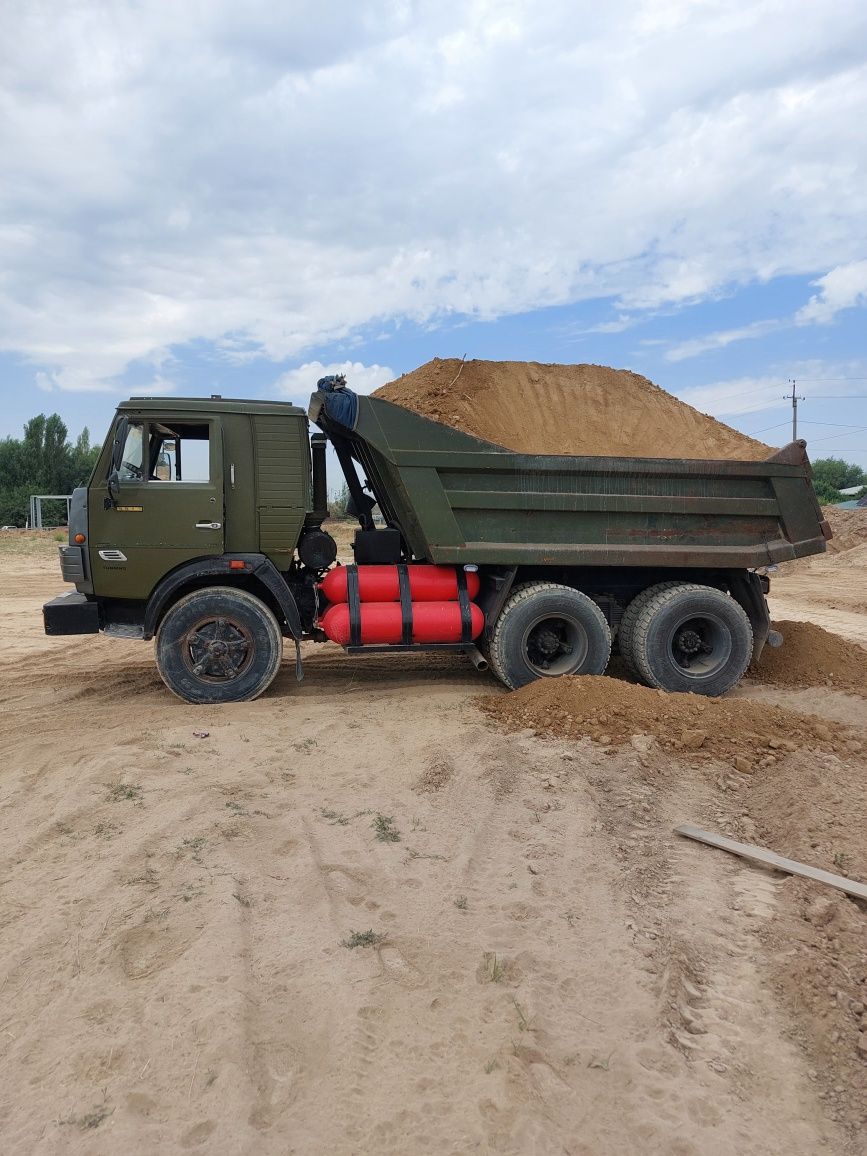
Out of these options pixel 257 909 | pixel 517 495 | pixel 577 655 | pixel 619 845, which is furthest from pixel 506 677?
pixel 257 909

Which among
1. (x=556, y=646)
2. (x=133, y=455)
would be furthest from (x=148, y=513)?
(x=556, y=646)

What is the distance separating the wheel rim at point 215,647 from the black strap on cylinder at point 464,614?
186cm

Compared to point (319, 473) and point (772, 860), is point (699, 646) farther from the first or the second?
point (319, 473)

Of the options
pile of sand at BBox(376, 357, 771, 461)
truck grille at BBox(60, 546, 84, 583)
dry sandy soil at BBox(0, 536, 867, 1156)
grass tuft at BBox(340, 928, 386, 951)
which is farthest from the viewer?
pile of sand at BBox(376, 357, 771, 461)

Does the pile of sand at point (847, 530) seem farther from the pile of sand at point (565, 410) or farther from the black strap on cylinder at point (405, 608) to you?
the black strap on cylinder at point (405, 608)

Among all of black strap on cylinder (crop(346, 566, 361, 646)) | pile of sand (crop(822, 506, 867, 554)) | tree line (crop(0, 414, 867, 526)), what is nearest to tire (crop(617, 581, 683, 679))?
black strap on cylinder (crop(346, 566, 361, 646))

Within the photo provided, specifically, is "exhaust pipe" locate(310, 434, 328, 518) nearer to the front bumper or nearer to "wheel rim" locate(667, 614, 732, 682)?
the front bumper

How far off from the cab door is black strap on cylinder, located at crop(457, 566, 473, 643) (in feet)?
7.04

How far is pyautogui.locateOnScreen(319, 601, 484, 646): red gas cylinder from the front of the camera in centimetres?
668

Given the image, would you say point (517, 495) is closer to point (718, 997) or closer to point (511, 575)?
point (511, 575)

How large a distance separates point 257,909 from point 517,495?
435 centimetres

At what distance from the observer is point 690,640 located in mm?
7227

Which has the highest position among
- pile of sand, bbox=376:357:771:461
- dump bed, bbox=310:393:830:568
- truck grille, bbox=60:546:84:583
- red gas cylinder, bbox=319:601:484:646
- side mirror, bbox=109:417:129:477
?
pile of sand, bbox=376:357:771:461

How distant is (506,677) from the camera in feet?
22.6
